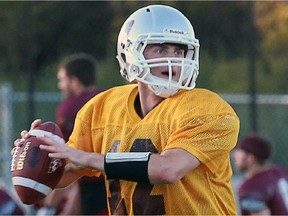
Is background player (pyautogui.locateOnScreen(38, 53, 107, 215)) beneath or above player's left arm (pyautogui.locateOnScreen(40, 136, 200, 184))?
beneath

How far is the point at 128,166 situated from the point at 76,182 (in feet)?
9.20

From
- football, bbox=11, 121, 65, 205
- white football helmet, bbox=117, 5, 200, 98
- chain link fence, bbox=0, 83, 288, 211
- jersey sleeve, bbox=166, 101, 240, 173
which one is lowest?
chain link fence, bbox=0, 83, 288, 211

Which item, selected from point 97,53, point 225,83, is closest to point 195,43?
point 225,83

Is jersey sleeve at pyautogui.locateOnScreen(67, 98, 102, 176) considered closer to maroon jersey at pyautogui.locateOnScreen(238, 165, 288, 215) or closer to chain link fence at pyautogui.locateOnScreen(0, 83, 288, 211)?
maroon jersey at pyautogui.locateOnScreen(238, 165, 288, 215)

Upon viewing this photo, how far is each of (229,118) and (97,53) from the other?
1087cm

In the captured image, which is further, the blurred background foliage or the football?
the blurred background foliage

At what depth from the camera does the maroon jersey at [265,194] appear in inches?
269

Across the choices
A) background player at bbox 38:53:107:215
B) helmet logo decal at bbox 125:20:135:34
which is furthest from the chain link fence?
helmet logo decal at bbox 125:20:135:34

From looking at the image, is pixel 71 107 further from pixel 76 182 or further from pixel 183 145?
pixel 183 145

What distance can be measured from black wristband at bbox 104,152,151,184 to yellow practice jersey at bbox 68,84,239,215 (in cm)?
13

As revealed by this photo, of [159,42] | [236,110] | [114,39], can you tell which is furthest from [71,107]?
[114,39]

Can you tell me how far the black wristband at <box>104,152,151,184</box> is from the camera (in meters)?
3.78

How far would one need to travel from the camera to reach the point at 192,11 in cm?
1179

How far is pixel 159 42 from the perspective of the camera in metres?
3.98
